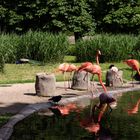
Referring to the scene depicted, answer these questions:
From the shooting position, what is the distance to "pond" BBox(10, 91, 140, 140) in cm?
909

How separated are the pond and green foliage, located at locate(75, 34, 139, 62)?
13.0 meters

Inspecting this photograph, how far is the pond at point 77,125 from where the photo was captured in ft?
29.8

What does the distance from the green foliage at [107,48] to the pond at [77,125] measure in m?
13.0

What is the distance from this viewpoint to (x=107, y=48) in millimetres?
25500

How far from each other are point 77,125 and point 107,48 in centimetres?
1561

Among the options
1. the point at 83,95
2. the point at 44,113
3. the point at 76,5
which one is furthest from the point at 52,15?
the point at 44,113

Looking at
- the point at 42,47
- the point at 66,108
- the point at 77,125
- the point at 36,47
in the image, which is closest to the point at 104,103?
the point at 66,108

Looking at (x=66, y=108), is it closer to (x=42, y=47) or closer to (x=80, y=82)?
(x=80, y=82)

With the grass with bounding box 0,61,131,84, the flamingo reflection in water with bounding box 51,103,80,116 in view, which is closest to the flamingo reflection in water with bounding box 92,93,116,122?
the flamingo reflection in water with bounding box 51,103,80,116

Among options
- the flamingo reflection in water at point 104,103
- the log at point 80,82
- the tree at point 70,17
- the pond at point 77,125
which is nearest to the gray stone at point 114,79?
the log at point 80,82

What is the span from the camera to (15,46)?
79.8 feet

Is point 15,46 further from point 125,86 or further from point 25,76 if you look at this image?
point 125,86

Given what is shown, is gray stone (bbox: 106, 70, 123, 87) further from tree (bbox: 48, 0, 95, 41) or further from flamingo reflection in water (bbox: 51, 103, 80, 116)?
tree (bbox: 48, 0, 95, 41)

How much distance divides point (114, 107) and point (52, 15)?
80.2ft
